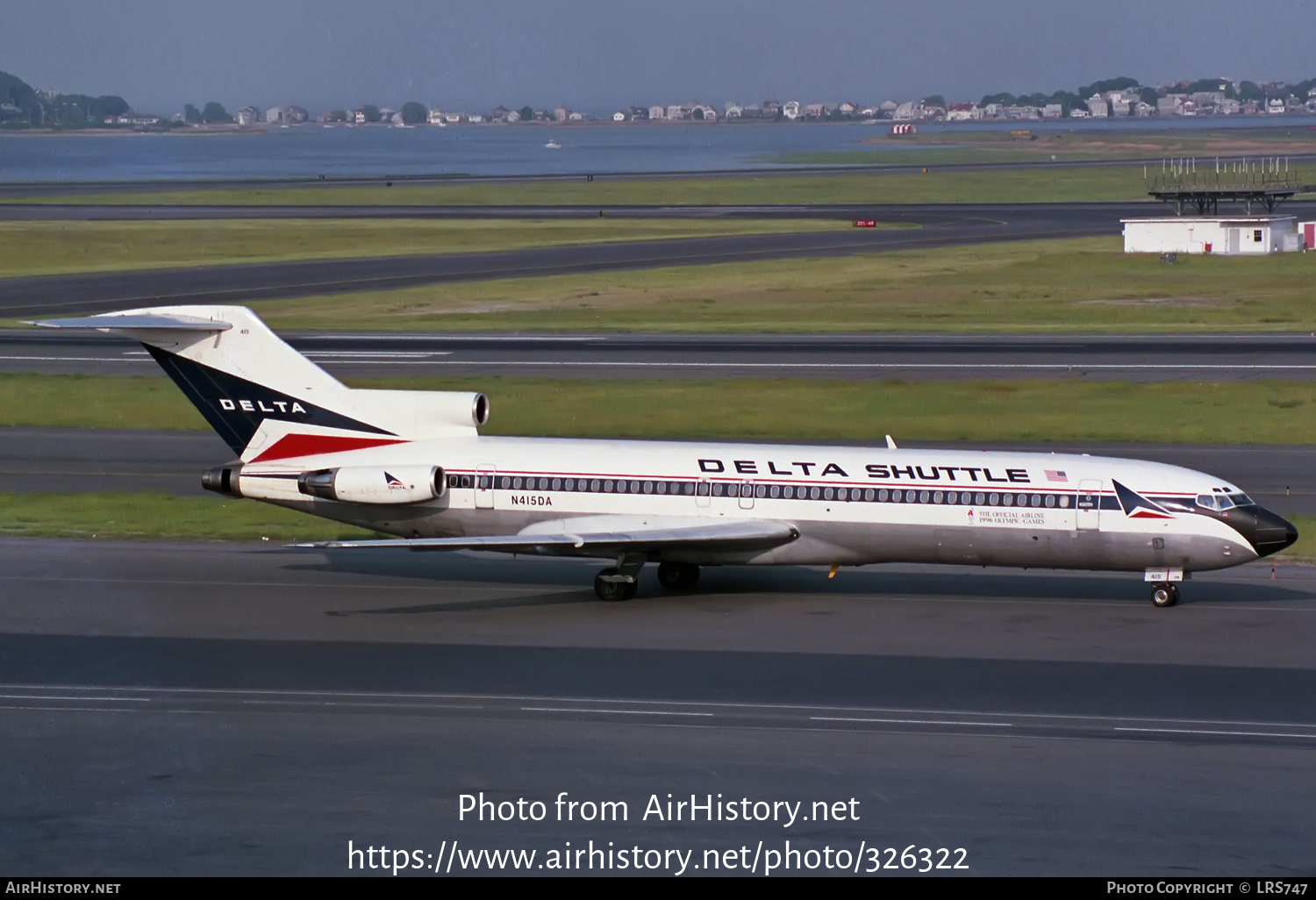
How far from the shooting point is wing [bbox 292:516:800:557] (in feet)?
102

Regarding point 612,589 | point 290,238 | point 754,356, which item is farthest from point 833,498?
point 290,238

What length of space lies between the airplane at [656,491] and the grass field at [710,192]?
127693mm

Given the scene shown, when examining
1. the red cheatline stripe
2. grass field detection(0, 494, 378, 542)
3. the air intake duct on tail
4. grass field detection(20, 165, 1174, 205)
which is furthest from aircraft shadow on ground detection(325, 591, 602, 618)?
grass field detection(20, 165, 1174, 205)

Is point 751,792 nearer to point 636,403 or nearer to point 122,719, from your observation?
point 122,719

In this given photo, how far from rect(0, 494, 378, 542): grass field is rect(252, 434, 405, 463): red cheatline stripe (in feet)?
14.3

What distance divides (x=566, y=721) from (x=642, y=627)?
6083 millimetres

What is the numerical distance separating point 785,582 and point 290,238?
9498cm

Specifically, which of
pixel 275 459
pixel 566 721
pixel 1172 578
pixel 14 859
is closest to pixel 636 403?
pixel 275 459

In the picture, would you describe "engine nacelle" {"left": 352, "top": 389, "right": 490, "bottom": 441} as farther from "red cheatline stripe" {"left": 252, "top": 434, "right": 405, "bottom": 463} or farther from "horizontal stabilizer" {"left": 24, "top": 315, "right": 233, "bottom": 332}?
"horizontal stabilizer" {"left": 24, "top": 315, "right": 233, "bottom": 332}

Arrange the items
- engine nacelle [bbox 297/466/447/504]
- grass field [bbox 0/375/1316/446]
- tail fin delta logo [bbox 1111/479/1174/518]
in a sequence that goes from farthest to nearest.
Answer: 1. grass field [bbox 0/375/1316/446]
2. engine nacelle [bbox 297/466/447/504]
3. tail fin delta logo [bbox 1111/479/1174/518]

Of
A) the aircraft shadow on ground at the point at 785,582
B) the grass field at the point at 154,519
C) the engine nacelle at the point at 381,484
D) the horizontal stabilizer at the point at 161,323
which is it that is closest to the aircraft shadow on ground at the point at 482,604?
the aircraft shadow on ground at the point at 785,582

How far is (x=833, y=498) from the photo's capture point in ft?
104

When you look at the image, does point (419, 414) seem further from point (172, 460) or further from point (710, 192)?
point (710, 192)

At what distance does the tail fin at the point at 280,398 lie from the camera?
33875 millimetres
